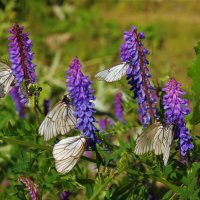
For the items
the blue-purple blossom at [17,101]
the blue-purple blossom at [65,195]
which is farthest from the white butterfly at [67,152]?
the blue-purple blossom at [17,101]

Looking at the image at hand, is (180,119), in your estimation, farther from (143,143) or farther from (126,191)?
(126,191)

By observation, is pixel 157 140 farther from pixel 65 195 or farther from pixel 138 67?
pixel 65 195

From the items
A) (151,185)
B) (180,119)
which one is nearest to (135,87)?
(180,119)

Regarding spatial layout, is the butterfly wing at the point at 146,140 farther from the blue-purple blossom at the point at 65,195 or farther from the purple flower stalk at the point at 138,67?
the blue-purple blossom at the point at 65,195

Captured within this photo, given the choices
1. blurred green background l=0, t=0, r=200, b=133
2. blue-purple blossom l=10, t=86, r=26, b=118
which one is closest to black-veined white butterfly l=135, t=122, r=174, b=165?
blue-purple blossom l=10, t=86, r=26, b=118

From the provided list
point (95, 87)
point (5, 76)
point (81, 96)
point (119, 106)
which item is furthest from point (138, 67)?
point (95, 87)

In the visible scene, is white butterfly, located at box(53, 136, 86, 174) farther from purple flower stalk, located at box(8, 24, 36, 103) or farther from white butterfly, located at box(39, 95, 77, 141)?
purple flower stalk, located at box(8, 24, 36, 103)
